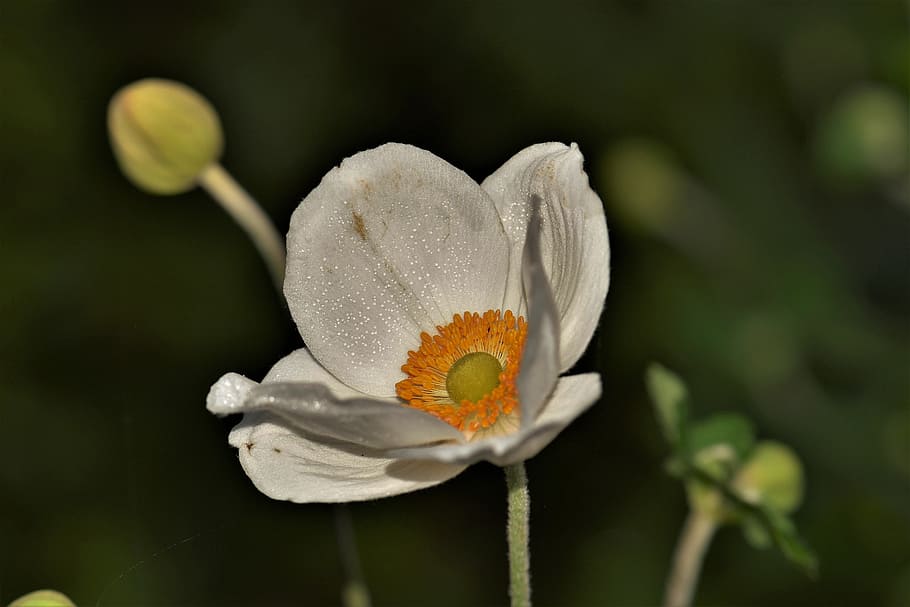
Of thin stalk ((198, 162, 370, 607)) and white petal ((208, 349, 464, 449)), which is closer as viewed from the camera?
white petal ((208, 349, 464, 449))

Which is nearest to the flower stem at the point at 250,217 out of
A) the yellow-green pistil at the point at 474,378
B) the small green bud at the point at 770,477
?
the yellow-green pistil at the point at 474,378

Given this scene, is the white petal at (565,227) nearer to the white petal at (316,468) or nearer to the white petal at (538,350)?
the white petal at (538,350)

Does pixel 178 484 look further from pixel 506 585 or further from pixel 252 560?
pixel 506 585

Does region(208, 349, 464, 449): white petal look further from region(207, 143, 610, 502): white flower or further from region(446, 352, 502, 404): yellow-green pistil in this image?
region(446, 352, 502, 404): yellow-green pistil

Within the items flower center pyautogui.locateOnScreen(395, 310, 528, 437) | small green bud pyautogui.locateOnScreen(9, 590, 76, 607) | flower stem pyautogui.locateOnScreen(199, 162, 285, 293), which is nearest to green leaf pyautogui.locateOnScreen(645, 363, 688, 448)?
flower center pyautogui.locateOnScreen(395, 310, 528, 437)

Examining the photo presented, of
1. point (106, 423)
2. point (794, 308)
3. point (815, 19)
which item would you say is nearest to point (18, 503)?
point (106, 423)

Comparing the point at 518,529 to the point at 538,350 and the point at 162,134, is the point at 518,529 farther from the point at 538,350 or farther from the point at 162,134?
the point at 162,134

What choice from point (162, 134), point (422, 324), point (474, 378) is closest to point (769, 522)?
point (474, 378)
